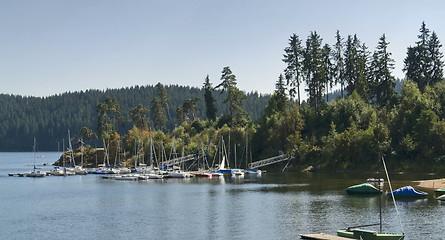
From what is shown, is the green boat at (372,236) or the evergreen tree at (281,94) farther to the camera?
the evergreen tree at (281,94)

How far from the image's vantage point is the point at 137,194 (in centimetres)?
10038

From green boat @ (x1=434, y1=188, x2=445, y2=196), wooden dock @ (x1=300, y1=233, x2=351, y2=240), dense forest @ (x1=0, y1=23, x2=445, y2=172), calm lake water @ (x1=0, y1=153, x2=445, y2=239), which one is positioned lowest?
wooden dock @ (x1=300, y1=233, x2=351, y2=240)

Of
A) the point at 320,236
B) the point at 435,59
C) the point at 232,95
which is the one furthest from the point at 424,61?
the point at 320,236

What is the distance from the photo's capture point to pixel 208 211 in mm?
75938

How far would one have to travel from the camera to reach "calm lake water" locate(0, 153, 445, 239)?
198ft

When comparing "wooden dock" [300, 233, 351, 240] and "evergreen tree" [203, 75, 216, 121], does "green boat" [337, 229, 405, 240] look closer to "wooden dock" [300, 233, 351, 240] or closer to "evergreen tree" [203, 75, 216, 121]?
"wooden dock" [300, 233, 351, 240]

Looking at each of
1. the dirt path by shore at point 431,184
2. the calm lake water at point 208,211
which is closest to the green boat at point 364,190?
the calm lake water at point 208,211

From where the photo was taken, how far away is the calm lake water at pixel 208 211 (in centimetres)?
6047

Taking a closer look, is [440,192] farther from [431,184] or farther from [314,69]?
[314,69]

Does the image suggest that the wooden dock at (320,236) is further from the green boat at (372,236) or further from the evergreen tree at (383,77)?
the evergreen tree at (383,77)

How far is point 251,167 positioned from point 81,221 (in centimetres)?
8102

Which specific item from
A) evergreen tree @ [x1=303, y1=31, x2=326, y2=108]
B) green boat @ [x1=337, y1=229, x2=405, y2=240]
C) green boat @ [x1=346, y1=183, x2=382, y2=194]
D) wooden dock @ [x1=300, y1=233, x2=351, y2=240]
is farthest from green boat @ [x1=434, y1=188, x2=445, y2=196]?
evergreen tree @ [x1=303, y1=31, x2=326, y2=108]

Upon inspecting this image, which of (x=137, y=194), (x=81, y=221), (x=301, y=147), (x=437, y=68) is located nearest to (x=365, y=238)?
(x=81, y=221)

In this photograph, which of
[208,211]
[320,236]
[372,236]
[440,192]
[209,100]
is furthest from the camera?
[209,100]
